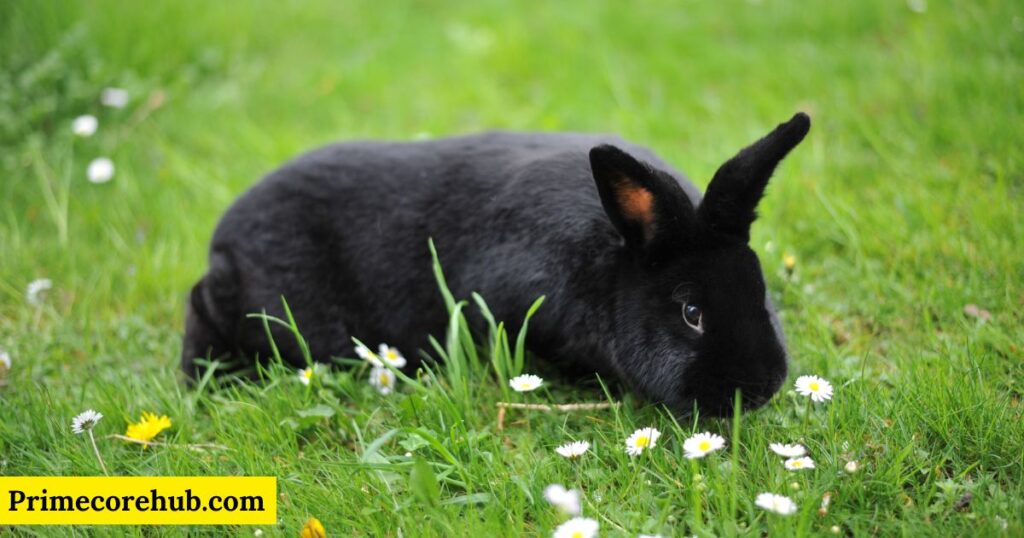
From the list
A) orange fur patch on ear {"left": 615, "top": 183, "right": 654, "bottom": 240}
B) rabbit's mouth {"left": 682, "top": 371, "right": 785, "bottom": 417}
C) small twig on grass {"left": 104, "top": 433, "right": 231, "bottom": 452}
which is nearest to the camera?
rabbit's mouth {"left": 682, "top": 371, "right": 785, "bottom": 417}

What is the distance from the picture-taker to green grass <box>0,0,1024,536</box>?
2.59 metres

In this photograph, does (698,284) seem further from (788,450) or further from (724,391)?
(788,450)

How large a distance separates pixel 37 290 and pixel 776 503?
11.1ft

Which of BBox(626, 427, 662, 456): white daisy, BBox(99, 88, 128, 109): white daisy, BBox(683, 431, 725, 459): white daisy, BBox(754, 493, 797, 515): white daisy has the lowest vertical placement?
BBox(626, 427, 662, 456): white daisy

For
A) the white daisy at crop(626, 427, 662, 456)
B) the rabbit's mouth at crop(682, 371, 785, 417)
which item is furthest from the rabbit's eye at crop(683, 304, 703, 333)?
the white daisy at crop(626, 427, 662, 456)

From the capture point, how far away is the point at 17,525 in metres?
2.69

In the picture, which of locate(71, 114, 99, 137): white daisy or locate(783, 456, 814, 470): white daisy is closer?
locate(783, 456, 814, 470): white daisy

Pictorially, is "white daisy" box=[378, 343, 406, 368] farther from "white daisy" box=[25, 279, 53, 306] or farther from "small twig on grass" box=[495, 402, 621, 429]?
"white daisy" box=[25, 279, 53, 306]

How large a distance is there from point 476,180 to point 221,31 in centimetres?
346

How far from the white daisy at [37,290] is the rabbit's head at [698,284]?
271 centimetres

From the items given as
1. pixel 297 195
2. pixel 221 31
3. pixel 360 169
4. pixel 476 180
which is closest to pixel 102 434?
pixel 297 195

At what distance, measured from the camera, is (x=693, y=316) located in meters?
2.85

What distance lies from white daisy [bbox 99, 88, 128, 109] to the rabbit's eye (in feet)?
12.8

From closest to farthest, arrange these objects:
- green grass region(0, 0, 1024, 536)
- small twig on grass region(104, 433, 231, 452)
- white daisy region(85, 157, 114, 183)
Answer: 1. green grass region(0, 0, 1024, 536)
2. small twig on grass region(104, 433, 231, 452)
3. white daisy region(85, 157, 114, 183)
